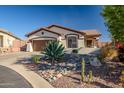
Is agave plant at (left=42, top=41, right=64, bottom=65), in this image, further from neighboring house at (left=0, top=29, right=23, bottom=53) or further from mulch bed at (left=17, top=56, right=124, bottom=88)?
neighboring house at (left=0, top=29, right=23, bottom=53)

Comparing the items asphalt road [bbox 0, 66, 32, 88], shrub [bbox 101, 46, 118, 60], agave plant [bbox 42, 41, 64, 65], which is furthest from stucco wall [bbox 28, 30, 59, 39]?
shrub [bbox 101, 46, 118, 60]

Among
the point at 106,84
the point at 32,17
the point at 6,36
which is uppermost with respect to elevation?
the point at 32,17

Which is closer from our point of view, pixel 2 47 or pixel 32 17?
pixel 32 17

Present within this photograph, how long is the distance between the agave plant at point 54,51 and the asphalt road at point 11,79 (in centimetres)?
206

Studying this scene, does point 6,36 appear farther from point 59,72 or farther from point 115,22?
point 115,22

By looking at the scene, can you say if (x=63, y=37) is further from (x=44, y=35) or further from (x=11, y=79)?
(x=11, y=79)

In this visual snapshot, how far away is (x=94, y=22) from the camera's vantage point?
46.0 feet

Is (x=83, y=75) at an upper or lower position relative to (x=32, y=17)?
lower

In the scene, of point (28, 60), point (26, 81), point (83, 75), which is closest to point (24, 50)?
point (28, 60)

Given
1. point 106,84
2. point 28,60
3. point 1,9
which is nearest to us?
point 106,84

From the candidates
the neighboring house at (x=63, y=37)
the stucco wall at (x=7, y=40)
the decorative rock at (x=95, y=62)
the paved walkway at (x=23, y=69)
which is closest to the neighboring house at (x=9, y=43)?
the stucco wall at (x=7, y=40)

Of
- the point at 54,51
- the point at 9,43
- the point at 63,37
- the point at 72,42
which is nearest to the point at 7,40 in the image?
the point at 9,43

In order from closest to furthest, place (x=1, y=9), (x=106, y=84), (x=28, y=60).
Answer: (x=106, y=84) < (x=1, y=9) < (x=28, y=60)

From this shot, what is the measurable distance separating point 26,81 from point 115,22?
16.8ft
